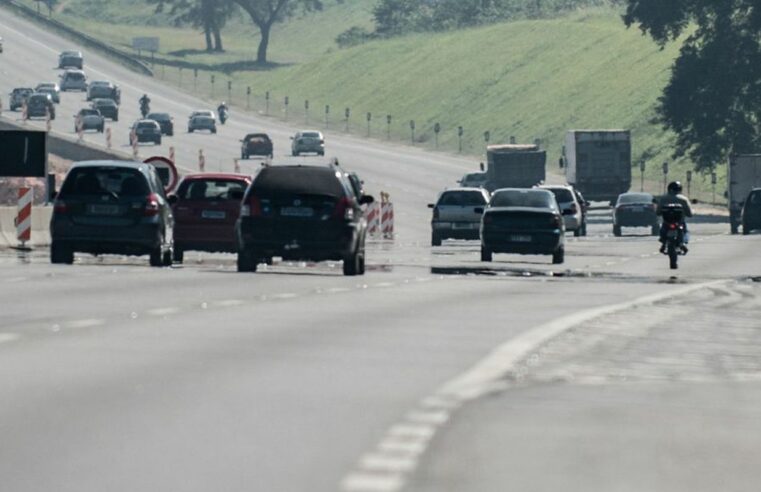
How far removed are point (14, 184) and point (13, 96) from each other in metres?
59.2

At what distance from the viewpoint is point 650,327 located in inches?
875

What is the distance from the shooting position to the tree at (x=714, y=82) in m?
101

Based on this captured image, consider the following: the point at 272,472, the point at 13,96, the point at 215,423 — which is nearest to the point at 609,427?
the point at 215,423

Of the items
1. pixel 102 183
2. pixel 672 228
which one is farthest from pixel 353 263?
pixel 672 228

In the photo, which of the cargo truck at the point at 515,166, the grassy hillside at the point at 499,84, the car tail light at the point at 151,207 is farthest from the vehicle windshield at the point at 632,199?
the grassy hillside at the point at 499,84

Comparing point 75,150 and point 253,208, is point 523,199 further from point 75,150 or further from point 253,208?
point 75,150

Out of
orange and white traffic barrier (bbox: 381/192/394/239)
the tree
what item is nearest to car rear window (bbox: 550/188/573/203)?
orange and white traffic barrier (bbox: 381/192/394/239)

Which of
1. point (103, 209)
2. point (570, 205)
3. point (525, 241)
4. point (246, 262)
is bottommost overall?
point (246, 262)

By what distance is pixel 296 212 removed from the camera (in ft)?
111

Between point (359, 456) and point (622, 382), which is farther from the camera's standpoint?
point (622, 382)

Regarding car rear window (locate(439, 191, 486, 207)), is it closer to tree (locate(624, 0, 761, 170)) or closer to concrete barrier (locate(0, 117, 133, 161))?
tree (locate(624, 0, 761, 170))

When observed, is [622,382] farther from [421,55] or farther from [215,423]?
[421,55]

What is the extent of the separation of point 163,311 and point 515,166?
8387 cm

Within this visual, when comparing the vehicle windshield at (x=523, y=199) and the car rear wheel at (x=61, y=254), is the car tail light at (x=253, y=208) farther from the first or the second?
the vehicle windshield at (x=523, y=199)
